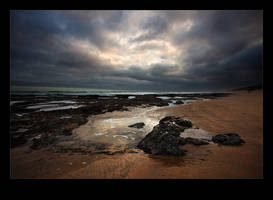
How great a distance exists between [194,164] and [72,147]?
600cm

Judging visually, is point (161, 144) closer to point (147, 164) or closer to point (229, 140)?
point (147, 164)

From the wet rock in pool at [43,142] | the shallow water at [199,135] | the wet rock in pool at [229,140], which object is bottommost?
the wet rock in pool at [43,142]

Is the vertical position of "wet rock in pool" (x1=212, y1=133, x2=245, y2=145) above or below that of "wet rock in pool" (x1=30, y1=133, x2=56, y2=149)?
above

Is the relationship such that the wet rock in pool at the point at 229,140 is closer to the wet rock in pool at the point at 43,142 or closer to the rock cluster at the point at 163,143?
the rock cluster at the point at 163,143

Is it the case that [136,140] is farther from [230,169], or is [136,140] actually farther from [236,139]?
[236,139]

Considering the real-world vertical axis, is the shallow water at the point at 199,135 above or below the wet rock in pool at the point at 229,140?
below

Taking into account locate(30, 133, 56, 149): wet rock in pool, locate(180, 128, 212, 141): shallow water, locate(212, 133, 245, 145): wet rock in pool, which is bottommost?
locate(30, 133, 56, 149): wet rock in pool

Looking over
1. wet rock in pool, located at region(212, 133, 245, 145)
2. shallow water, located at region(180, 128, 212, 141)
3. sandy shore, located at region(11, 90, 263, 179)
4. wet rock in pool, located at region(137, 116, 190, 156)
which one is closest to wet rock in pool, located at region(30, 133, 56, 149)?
sandy shore, located at region(11, 90, 263, 179)

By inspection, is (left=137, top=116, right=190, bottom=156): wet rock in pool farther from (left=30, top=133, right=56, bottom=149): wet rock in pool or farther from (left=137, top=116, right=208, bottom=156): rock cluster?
(left=30, top=133, right=56, bottom=149): wet rock in pool

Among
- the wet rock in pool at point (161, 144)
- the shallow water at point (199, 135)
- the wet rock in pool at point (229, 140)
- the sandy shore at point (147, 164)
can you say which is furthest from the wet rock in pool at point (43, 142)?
the wet rock in pool at point (229, 140)

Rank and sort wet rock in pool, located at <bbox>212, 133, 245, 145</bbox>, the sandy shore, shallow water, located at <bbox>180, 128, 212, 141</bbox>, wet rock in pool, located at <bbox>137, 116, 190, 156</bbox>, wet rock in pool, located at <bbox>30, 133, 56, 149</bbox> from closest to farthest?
1. the sandy shore
2. wet rock in pool, located at <bbox>137, 116, 190, 156</bbox>
3. wet rock in pool, located at <bbox>212, 133, 245, 145</bbox>
4. wet rock in pool, located at <bbox>30, 133, 56, 149</bbox>
5. shallow water, located at <bbox>180, 128, 212, 141</bbox>

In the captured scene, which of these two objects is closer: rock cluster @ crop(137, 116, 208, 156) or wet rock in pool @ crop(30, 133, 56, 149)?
rock cluster @ crop(137, 116, 208, 156)
